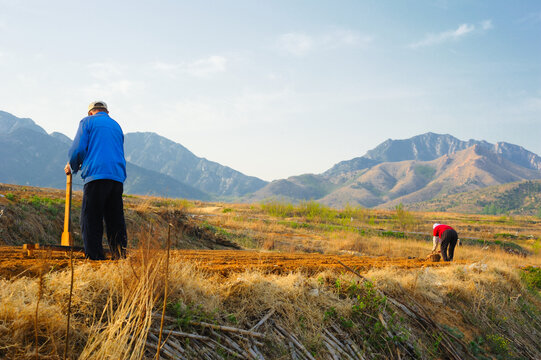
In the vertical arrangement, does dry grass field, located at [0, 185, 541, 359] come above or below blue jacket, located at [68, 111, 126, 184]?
below

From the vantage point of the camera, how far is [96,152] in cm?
462

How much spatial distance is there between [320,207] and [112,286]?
128 feet

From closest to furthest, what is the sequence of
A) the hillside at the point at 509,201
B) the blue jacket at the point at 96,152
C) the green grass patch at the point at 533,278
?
the blue jacket at the point at 96,152 < the green grass patch at the point at 533,278 < the hillside at the point at 509,201

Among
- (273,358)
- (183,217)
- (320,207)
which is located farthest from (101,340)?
(320,207)

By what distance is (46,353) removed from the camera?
2.35m

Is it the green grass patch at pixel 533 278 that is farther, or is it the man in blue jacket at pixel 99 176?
the green grass patch at pixel 533 278

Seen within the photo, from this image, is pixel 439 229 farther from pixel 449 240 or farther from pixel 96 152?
pixel 96 152

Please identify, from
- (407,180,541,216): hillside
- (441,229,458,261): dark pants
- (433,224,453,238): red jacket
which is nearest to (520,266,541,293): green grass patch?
(441,229,458,261): dark pants

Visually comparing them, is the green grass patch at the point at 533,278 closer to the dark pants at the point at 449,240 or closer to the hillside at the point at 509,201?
the dark pants at the point at 449,240

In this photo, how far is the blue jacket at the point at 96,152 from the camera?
15.0ft

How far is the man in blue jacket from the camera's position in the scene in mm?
4496

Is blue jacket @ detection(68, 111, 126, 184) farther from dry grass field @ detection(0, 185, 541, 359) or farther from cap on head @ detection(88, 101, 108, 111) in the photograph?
dry grass field @ detection(0, 185, 541, 359)

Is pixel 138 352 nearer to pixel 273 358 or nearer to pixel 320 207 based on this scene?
pixel 273 358

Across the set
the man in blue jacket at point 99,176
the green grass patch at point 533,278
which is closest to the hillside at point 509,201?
the green grass patch at point 533,278
